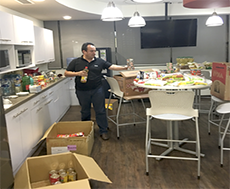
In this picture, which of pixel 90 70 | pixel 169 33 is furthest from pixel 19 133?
pixel 169 33

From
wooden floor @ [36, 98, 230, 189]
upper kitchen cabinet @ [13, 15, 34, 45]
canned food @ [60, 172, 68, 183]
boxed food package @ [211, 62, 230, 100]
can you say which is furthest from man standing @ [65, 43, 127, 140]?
canned food @ [60, 172, 68, 183]

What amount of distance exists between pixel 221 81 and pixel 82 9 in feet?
10.4

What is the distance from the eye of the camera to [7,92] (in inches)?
128

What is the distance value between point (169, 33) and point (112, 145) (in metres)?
3.84

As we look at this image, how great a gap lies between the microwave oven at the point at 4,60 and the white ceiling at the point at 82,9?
36.7 inches

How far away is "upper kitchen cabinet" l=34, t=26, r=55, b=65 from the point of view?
4423 mm

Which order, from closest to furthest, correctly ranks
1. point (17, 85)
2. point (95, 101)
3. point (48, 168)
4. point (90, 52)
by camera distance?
point (48, 168), point (17, 85), point (90, 52), point (95, 101)

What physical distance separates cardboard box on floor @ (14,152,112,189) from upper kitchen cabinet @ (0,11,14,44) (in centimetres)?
154

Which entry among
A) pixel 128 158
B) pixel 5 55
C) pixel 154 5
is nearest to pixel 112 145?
pixel 128 158

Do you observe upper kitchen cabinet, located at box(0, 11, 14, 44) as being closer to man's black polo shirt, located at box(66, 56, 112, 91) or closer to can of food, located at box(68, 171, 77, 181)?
man's black polo shirt, located at box(66, 56, 112, 91)

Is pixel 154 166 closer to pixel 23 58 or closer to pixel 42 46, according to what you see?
pixel 23 58

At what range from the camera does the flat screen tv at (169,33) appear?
6.11m

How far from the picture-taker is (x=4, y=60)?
9.93 ft

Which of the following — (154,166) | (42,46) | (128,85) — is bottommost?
(154,166)
